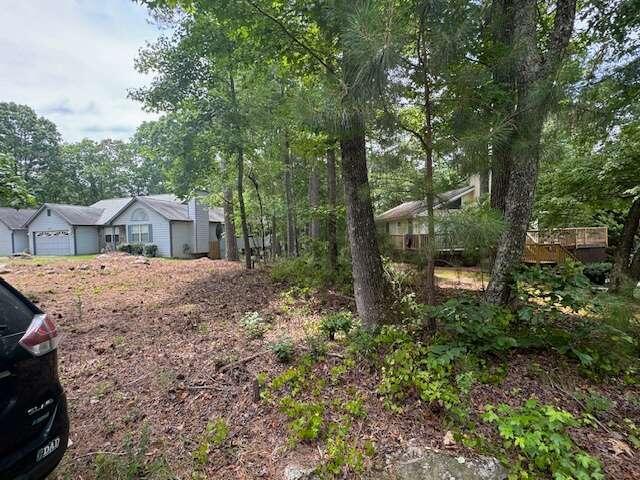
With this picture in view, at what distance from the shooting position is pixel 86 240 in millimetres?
21156

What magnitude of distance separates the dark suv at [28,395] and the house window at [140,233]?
789 inches

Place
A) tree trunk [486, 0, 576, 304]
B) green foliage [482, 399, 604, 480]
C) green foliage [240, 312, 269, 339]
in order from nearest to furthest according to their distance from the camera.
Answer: green foliage [482, 399, 604, 480]
tree trunk [486, 0, 576, 304]
green foliage [240, 312, 269, 339]

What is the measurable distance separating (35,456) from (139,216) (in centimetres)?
2122

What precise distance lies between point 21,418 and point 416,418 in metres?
Result: 2.59

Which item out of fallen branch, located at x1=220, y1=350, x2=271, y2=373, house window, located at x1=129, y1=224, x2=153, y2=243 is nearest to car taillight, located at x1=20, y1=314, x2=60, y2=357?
fallen branch, located at x1=220, y1=350, x2=271, y2=373

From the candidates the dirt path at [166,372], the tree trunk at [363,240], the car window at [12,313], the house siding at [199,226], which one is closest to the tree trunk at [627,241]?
the tree trunk at [363,240]

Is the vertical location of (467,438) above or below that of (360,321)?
below

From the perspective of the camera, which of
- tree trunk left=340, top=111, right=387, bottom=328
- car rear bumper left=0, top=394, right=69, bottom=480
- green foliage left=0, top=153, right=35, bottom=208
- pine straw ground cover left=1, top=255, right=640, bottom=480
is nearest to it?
car rear bumper left=0, top=394, right=69, bottom=480

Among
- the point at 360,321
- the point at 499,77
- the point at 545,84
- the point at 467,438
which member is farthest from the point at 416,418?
the point at 499,77

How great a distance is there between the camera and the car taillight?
5.80ft

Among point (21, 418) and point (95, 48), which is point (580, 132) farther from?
point (95, 48)

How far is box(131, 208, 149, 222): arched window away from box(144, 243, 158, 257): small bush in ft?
5.88

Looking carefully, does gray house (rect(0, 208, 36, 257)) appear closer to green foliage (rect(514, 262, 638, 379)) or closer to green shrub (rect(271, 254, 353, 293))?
green shrub (rect(271, 254, 353, 293))

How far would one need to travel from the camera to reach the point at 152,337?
4.64 metres
